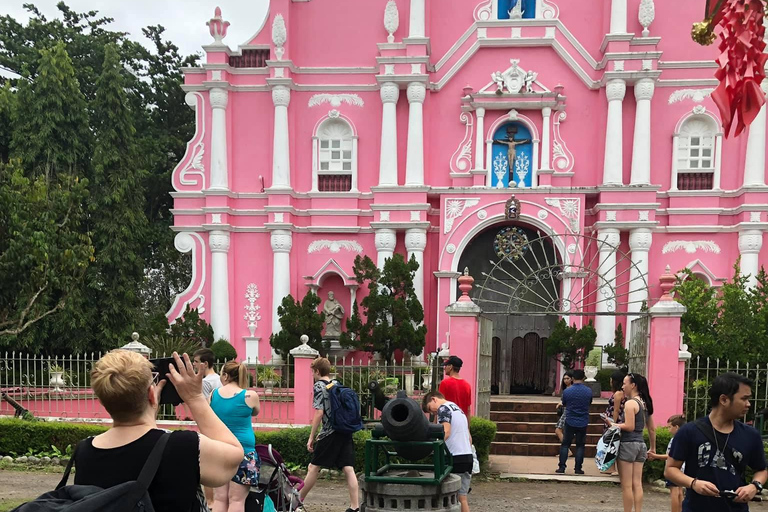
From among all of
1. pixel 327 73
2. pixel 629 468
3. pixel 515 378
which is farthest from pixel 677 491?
pixel 327 73

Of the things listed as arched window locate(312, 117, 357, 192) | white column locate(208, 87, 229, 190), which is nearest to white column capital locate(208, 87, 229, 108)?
white column locate(208, 87, 229, 190)

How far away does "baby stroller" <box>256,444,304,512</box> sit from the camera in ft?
18.2

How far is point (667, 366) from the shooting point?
34.7ft

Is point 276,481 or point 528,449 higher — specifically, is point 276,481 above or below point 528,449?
above

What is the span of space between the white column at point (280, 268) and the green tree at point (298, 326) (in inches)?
39.4

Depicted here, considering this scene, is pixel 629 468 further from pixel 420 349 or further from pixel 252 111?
pixel 252 111

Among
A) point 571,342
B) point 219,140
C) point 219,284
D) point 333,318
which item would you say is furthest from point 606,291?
point 219,140

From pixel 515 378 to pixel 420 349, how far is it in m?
2.89

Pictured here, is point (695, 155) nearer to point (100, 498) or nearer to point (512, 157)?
point (512, 157)

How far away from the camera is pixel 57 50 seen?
764 inches

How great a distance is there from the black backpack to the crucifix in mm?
15778

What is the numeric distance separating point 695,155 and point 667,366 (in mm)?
8493

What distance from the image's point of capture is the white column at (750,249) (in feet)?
53.6

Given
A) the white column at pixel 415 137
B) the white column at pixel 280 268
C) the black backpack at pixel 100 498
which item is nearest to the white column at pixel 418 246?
the white column at pixel 415 137
